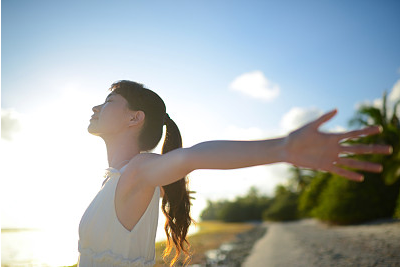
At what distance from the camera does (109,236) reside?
1521 mm

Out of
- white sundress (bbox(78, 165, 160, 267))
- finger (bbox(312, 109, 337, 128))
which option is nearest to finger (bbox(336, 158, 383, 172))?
finger (bbox(312, 109, 337, 128))

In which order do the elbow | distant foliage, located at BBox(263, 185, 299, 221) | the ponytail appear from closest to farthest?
1. the elbow
2. the ponytail
3. distant foliage, located at BBox(263, 185, 299, 221)

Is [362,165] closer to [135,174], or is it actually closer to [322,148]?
[322,148]

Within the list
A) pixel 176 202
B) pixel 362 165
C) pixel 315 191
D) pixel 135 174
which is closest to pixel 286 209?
pixel 315 191

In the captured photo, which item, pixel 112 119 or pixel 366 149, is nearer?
pixel 366 149

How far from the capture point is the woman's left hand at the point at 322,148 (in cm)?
104

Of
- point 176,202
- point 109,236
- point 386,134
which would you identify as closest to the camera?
point 109,236

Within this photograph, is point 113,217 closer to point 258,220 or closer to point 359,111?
point 359,111

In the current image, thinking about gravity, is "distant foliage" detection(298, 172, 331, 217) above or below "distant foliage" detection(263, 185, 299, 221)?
above

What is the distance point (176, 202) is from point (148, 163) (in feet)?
2.62

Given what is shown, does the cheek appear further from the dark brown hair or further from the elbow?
the elbow

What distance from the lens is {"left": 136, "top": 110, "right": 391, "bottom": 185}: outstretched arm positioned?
1.04 m

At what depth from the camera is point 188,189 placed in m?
2.18

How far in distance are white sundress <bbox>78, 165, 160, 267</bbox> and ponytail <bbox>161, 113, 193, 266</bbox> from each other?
502 millimetres
